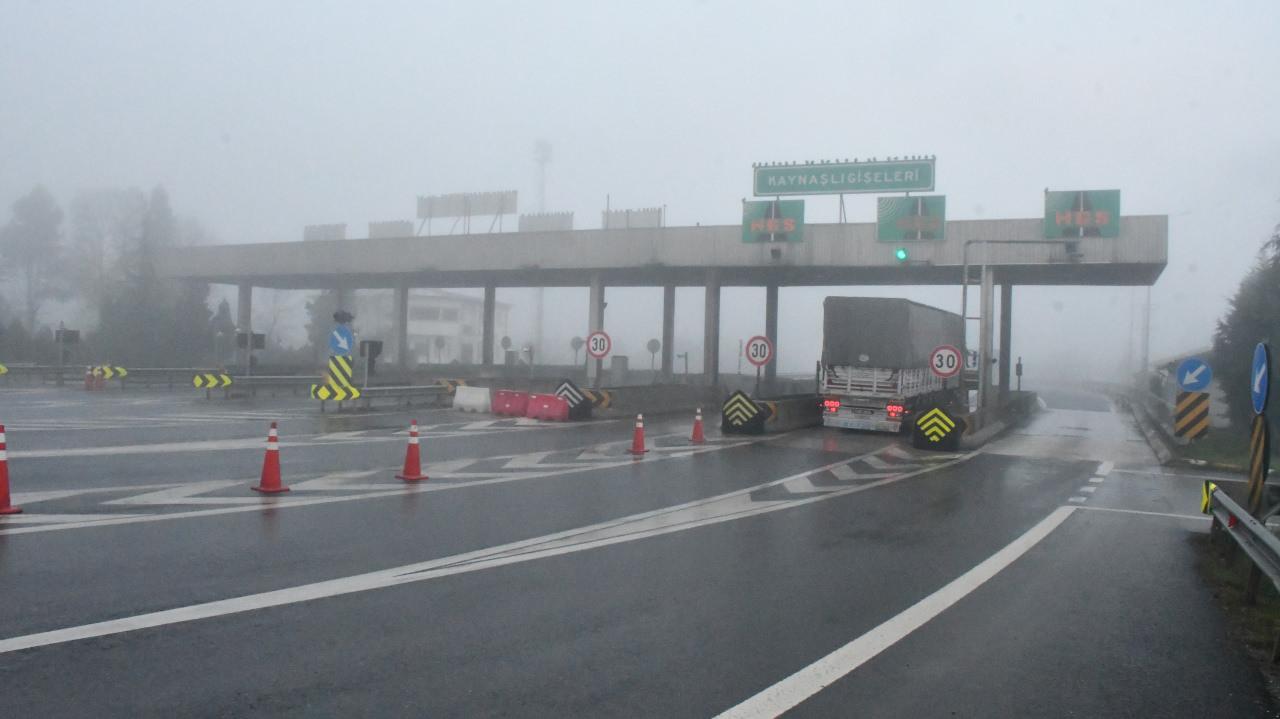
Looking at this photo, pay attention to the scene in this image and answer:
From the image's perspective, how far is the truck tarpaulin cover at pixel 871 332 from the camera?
81.4 feet

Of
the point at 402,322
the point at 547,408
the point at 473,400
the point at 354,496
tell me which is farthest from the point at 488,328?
the point at 354,496

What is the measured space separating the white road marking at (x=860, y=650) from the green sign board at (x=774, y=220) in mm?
27289

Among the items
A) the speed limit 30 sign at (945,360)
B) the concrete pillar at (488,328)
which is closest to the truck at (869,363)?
the speed limit 30 sign at (945,360)

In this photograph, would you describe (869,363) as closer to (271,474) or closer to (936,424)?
(936,424)

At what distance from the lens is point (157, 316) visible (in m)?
54.4

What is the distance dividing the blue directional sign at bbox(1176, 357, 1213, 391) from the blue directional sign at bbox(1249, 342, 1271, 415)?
956 cm

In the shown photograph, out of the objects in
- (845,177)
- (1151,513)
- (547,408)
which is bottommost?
(1151,513)

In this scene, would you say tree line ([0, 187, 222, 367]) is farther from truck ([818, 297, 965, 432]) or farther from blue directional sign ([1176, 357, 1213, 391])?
blue directional sign ([1176, 357, 1213, 391])

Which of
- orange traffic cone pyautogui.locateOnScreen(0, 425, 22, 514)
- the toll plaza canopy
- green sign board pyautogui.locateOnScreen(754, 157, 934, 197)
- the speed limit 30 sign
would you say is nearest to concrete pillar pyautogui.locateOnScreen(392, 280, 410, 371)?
the toll plaza canopy

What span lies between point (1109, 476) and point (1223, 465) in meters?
4.01

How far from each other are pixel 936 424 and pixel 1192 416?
5249mm

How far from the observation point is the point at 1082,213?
3088 cm

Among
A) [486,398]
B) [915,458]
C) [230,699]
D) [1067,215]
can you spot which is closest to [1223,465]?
[915,458]

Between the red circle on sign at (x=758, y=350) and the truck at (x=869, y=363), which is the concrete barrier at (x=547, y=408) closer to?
the red circle on sign at (x=758, y=350)
